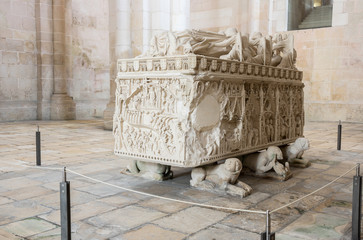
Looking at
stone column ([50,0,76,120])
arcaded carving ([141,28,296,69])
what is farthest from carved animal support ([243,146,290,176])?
stone column ([50,0,76,120])

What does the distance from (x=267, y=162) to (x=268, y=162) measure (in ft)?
0.04

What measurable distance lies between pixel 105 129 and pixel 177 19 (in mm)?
3630

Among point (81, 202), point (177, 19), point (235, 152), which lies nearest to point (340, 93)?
point (177, 19)

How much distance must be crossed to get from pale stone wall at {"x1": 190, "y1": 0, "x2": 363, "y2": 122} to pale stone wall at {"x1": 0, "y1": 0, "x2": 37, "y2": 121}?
6.23 meters

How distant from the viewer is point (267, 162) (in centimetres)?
512

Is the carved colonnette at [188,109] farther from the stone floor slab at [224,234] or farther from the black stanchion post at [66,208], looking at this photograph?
the black stanchion post at [66,208]

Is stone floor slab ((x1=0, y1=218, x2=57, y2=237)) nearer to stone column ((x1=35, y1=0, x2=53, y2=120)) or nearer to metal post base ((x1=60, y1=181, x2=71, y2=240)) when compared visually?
metal post base ((x1=60, y1=181, x2=71, y2=240))

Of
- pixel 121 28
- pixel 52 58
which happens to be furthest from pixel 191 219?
pixel 52 58

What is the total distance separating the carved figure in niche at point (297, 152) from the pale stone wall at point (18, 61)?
390 inches

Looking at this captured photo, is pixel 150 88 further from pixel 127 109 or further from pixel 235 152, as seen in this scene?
pixel 235 152

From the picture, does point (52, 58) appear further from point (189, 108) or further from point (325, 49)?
point (189, 108)

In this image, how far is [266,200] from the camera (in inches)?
161

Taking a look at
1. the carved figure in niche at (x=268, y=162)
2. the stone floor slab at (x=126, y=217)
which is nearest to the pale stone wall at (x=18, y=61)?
the carved figure in niche at (x=268, y=162)

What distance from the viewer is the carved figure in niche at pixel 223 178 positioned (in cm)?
424
